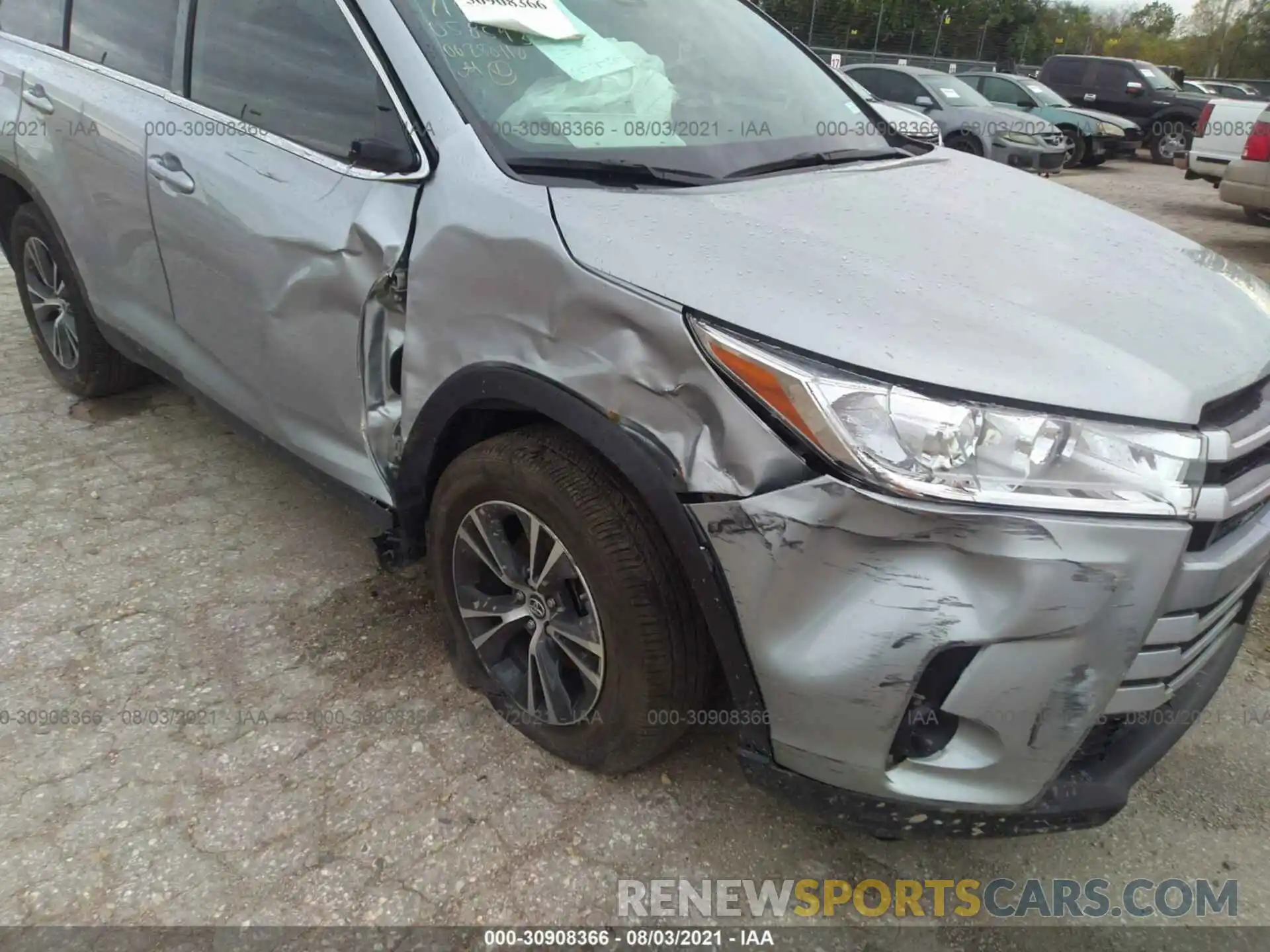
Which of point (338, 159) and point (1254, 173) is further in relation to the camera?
point (1254, 173)

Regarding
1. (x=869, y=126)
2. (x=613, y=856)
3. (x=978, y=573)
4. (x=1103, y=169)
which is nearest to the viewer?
(x=978, y=573)

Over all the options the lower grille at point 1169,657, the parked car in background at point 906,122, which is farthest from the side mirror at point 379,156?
the lower grille at point 1169,657

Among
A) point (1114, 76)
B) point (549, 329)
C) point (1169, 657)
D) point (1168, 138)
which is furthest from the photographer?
point (1114, 76)

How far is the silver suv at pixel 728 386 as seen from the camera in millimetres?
1419

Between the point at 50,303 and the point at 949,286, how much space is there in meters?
3.72

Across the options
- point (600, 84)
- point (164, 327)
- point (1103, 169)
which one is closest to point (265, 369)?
point (164, 327)

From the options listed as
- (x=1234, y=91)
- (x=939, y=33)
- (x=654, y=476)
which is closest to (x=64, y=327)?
(x=654, y=476)

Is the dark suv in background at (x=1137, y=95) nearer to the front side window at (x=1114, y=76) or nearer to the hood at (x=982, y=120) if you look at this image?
the front side window at (x=1114, y=76)

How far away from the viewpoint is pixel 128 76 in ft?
9.52

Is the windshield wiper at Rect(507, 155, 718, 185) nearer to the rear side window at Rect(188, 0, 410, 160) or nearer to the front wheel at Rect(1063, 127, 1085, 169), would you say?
the rear side window at Rect(188, 0, 410, 160)

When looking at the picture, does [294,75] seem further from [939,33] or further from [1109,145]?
[939,33]

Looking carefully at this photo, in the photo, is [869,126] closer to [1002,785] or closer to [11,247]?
[1002,785]

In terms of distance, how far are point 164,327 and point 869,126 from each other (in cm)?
233

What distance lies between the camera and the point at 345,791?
2086mm
